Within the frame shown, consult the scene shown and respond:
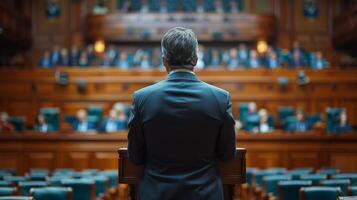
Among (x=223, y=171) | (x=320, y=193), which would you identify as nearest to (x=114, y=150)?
(x=320, y=193)

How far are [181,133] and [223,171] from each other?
10.2 inches

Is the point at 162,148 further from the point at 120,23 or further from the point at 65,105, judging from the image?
the point at 120,23

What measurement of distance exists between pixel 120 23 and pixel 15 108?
4.82 meters

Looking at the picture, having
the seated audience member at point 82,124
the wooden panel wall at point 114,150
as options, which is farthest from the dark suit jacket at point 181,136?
the seated audience member at point 82,124

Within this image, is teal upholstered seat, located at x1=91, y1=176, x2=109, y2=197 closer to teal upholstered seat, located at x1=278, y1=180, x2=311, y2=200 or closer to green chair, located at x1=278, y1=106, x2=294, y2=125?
teal upholstered seat, located at x1=278, y1=180, x2=311, y2=200

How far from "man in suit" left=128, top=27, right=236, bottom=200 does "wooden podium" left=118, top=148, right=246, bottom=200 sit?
69 millimetres

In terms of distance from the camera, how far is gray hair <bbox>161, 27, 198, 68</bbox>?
226 cm

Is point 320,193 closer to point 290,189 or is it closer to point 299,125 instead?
point 290,189

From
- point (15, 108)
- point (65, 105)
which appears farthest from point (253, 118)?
point (15, 108)

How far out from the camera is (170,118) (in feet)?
7.27

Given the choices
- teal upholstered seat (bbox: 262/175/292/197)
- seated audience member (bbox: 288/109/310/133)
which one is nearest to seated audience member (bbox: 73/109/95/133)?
seated audience member (bbox: 288/109/310/133)

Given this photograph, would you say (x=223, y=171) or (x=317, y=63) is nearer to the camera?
(x=223, y=171)

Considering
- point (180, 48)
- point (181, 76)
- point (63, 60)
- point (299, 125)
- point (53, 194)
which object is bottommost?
point (299, 125)

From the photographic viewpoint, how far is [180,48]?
2.26 meters
